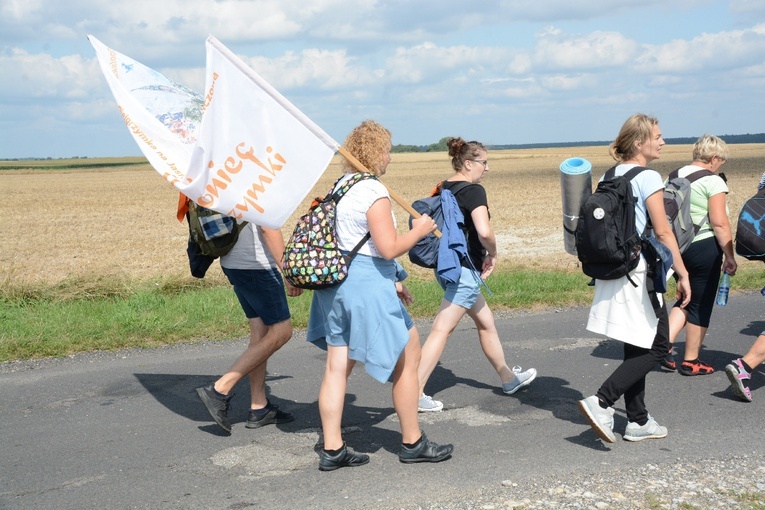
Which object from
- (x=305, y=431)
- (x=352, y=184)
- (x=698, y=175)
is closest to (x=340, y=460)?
(x=305, y=431)

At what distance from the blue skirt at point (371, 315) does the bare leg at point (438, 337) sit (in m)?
1.05

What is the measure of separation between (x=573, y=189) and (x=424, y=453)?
1.88 metres

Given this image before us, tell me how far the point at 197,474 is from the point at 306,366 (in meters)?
Answer: 2.29

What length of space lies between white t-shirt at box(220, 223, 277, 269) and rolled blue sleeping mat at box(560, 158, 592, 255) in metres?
1.84

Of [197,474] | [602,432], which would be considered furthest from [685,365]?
[197,474]

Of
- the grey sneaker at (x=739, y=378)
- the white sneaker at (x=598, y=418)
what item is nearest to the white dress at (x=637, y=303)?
the white sneaker at (x=598, y=418)

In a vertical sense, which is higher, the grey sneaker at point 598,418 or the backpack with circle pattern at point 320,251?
the backpack with circle pattern at point 320,251

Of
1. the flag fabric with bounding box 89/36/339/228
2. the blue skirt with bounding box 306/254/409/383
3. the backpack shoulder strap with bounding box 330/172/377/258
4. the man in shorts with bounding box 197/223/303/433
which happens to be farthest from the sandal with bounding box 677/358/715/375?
the flag fabric with bounding box 89/36/339/228

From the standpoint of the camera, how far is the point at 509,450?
4.67m

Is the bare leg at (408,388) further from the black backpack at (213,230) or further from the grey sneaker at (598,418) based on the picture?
the black backpack at (213,230)

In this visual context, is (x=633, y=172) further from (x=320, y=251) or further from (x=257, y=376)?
(x=257, y=376)

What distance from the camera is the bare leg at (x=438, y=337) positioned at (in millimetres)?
5387

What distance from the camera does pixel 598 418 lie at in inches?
181

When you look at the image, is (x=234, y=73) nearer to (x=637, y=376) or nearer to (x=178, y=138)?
(x=178, y=138)
